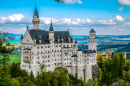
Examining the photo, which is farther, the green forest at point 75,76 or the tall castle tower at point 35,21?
the tall castle tower at point 35,21

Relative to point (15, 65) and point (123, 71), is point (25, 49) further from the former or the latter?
point (123, 71)

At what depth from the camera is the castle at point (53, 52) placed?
68.9m

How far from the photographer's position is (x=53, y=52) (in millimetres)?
72812

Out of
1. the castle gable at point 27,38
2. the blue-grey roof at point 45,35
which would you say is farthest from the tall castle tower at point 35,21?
the castle gable at point 27,38

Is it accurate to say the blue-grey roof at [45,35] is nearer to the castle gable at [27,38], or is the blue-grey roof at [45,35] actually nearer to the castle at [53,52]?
the castle at [53,52]

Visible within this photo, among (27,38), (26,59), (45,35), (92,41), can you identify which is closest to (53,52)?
(45,35)

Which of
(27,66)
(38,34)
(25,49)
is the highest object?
(38,34)

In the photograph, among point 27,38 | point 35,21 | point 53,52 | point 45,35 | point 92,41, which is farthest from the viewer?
point 92,41

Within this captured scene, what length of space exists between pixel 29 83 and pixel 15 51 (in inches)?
1165

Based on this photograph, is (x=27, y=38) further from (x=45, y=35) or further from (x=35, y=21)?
(x=35, y=21)

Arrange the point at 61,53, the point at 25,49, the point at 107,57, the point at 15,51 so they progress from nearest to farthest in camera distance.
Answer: the point at 15,51
the point at 25,49
the point at 61,53
the point at 107,57

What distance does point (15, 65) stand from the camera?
72.1 metres

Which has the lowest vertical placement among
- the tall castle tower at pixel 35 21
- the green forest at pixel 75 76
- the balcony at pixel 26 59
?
the green forest at pixel 75 76

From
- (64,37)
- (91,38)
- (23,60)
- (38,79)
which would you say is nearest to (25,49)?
(23,60)
